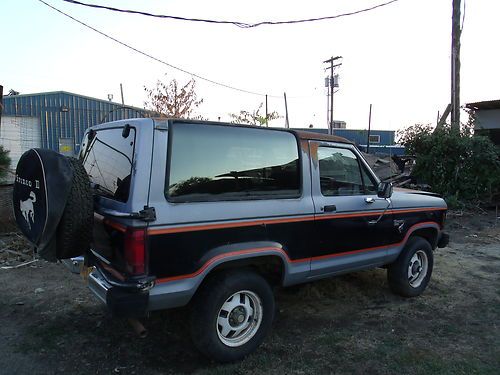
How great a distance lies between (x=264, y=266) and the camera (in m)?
3.76

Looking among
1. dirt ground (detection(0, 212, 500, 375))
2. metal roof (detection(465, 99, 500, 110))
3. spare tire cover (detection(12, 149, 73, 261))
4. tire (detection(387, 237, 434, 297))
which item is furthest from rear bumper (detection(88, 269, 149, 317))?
metal roof (detection(465, 99, 500, 110))

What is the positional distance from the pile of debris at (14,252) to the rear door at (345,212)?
4265 mm

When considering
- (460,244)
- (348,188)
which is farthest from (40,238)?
(460,244)

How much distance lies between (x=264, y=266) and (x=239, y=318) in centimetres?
53

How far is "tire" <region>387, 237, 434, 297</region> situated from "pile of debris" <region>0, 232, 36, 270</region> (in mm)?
4807

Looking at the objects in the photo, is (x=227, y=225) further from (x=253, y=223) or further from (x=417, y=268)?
(x=417, y=268)

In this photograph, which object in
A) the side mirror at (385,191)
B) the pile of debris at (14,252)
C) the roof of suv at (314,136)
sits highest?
the roof of suv at (314,136)

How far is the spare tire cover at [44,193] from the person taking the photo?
2.92 m

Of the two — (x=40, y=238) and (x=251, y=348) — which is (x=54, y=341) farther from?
(x=251, y=348)

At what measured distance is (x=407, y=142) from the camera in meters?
13.5

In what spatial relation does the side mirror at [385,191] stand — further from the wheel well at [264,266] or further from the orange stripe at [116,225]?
the orange stripe at [116,225]

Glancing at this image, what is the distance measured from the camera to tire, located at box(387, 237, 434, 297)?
486 cm

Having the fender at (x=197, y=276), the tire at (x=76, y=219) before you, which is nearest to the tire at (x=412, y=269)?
the fender at (x=197, y=276)

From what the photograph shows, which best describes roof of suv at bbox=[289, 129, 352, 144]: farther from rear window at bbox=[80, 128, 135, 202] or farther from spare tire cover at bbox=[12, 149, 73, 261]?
spare tire cover at bbox=[12, 149, 73, 261]
